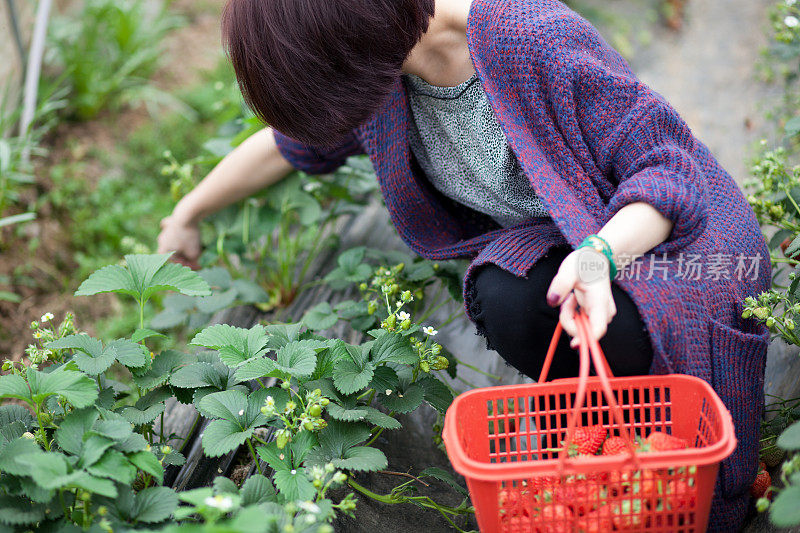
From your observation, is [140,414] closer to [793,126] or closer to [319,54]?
[319,54]

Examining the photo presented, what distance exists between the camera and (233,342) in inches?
53.9

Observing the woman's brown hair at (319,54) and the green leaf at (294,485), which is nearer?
the green leaf at (294,485)

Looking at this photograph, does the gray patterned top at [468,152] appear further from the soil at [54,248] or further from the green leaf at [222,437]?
the soil at [54,248]

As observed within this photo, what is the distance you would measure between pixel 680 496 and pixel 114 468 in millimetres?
876

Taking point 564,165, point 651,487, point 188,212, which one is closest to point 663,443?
point 651,487

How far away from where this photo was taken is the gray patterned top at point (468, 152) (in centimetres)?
148

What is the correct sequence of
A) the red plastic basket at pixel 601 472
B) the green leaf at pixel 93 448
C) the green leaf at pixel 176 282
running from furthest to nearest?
the green leaf at pixel 176 282
the green leaf at pixel 93 448
the red plastic basket at pixel 601 472

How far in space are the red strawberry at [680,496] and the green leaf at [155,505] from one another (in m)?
0.78

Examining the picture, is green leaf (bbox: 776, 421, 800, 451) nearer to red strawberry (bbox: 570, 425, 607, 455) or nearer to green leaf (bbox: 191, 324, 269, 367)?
red strawberry (bbox: 570, 425, 607, 455)

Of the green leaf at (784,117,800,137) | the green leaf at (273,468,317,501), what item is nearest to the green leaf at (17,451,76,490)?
the green leaf at (273,468,317,501)

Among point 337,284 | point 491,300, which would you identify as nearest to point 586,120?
point 491,300

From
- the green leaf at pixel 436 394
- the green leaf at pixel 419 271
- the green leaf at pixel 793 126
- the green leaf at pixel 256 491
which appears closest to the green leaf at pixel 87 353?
the green leaf at pixel 256 491

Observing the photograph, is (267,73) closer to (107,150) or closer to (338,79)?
(338,79)

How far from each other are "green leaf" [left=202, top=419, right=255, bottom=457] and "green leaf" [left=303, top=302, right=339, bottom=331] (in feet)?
1.24
